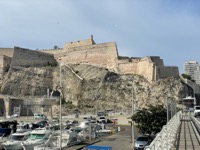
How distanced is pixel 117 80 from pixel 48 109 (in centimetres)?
1666

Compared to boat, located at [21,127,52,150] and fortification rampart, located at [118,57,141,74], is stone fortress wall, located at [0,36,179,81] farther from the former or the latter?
boat, located at [21,127,52,150]

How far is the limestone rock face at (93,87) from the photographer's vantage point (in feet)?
221

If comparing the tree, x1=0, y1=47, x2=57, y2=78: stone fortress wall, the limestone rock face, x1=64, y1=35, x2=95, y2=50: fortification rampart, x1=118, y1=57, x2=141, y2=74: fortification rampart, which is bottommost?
the tree

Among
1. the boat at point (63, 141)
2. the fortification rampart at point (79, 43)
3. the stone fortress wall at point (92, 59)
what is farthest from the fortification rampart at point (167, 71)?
the boat at point (63, 141)

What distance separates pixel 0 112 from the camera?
221 feet

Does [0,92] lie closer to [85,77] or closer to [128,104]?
[85,77]

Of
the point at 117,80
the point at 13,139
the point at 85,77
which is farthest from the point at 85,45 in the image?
the point at 13,139

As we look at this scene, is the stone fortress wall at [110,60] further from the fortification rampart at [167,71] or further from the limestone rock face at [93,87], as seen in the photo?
the limestone rock face at [93,87]

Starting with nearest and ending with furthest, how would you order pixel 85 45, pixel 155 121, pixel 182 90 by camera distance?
pixel 155 121
pixel 182 90
pixel 85 45

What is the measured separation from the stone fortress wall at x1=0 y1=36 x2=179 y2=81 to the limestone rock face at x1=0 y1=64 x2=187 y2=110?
78.5 inches

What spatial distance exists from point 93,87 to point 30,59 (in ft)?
67.4

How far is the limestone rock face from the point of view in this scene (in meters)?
67.3

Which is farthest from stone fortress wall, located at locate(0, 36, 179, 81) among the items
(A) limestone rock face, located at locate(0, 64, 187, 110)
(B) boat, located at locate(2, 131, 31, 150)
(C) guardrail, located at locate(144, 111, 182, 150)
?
(C) guardrail, located at locate(144, 111, 182, 150)

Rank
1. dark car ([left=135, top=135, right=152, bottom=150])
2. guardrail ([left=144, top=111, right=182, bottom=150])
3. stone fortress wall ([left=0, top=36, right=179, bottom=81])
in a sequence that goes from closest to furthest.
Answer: guardrail ([left=144, top=111, right=182, bottom=150]) < dark car ([left=135, top=135, right=152, bottom=150]) < stone fortress wall ([left=0, top=36, right=179, bottom=81])
